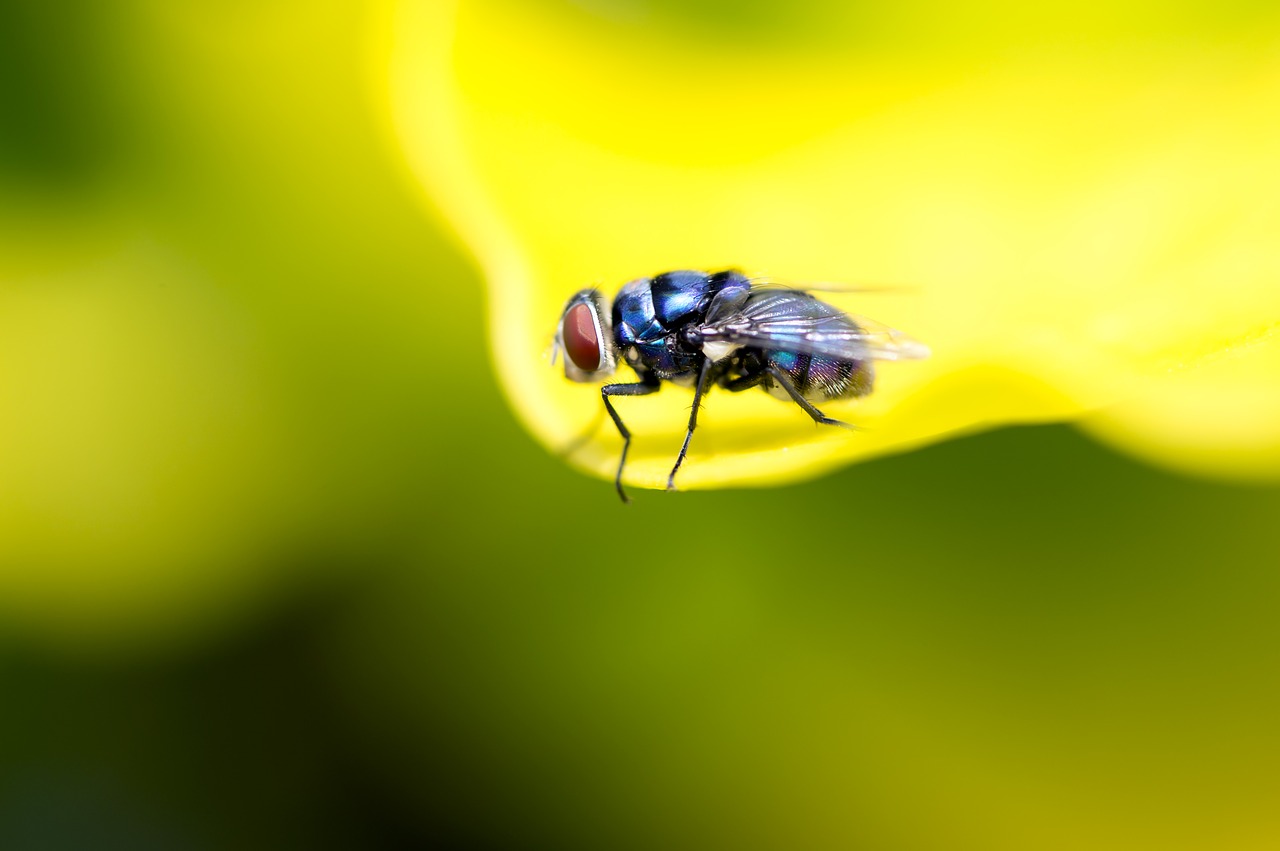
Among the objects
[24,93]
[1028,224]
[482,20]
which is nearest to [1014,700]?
[1028,224]

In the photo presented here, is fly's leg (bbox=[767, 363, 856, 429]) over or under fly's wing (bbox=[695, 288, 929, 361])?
under

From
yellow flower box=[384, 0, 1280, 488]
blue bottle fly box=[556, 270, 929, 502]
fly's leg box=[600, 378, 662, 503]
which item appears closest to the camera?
yellow flower box=[384, 0, 1280, 488]

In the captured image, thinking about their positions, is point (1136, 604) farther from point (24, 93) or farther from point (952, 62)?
point (24, 93)

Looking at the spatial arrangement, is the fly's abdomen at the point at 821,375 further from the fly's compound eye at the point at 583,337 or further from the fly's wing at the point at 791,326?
the fly's compound eye at the point at 583,337

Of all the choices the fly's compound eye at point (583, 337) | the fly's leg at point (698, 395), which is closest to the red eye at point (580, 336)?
the fly's compound eye at point (583, 337)

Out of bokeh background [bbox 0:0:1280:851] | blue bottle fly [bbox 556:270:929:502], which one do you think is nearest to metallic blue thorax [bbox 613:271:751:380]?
blue bottle fly [bbox 556:270:929:502]

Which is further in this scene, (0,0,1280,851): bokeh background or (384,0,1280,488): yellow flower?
(0,0,1280,851): bokeh background

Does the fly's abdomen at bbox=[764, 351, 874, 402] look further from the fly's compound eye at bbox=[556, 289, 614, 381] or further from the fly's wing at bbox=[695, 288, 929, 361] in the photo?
the fly's compound eye at bbox=[556, 289, 614, 381]

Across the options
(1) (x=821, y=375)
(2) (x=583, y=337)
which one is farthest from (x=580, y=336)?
(1) (x=821, y=375)

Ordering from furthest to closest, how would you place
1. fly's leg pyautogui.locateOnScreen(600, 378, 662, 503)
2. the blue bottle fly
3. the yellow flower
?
the blue bottle fly → fly's leg pyautogui.locateOnScreen(600, 378, 662, 503) → the yellow flower
